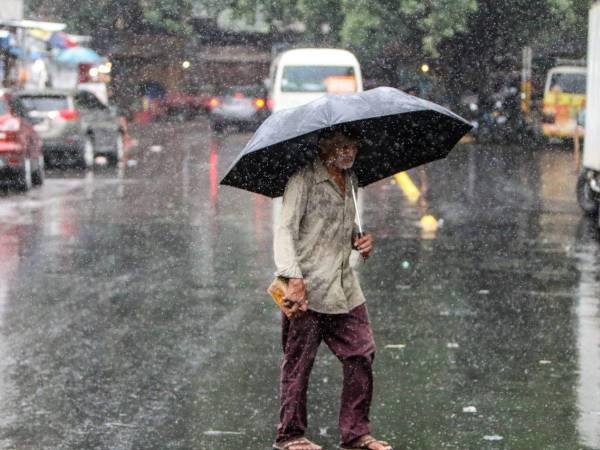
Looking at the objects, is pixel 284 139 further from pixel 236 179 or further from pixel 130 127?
pixel 130 127

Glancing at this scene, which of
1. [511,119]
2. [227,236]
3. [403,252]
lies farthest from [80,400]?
[511,119]

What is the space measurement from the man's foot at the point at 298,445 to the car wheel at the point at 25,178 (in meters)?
14.7

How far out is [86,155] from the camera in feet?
84.8

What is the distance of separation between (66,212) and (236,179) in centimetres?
1132

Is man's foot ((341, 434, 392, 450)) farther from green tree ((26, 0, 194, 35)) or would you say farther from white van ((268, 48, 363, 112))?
green tree ((26, 0, 194, 35))

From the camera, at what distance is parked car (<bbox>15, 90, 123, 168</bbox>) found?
990 inches

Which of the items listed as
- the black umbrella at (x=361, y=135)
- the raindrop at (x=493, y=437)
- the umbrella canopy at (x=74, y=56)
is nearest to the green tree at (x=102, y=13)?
the umbrella canopy at (x=74, y=56)

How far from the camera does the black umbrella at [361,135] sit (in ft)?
19.6

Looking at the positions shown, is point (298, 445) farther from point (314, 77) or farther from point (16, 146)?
point (314, 77)

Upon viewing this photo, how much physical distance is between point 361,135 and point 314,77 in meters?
23.2

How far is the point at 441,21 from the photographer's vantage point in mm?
33531

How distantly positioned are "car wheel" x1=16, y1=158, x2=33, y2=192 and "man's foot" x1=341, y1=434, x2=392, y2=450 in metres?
14.8

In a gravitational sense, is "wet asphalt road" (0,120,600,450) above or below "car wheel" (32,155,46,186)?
above

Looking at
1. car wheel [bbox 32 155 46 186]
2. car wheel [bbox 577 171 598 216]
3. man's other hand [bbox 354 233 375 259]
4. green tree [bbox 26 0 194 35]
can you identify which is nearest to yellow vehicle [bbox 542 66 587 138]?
green tree [bbox 26 0 194 35]
